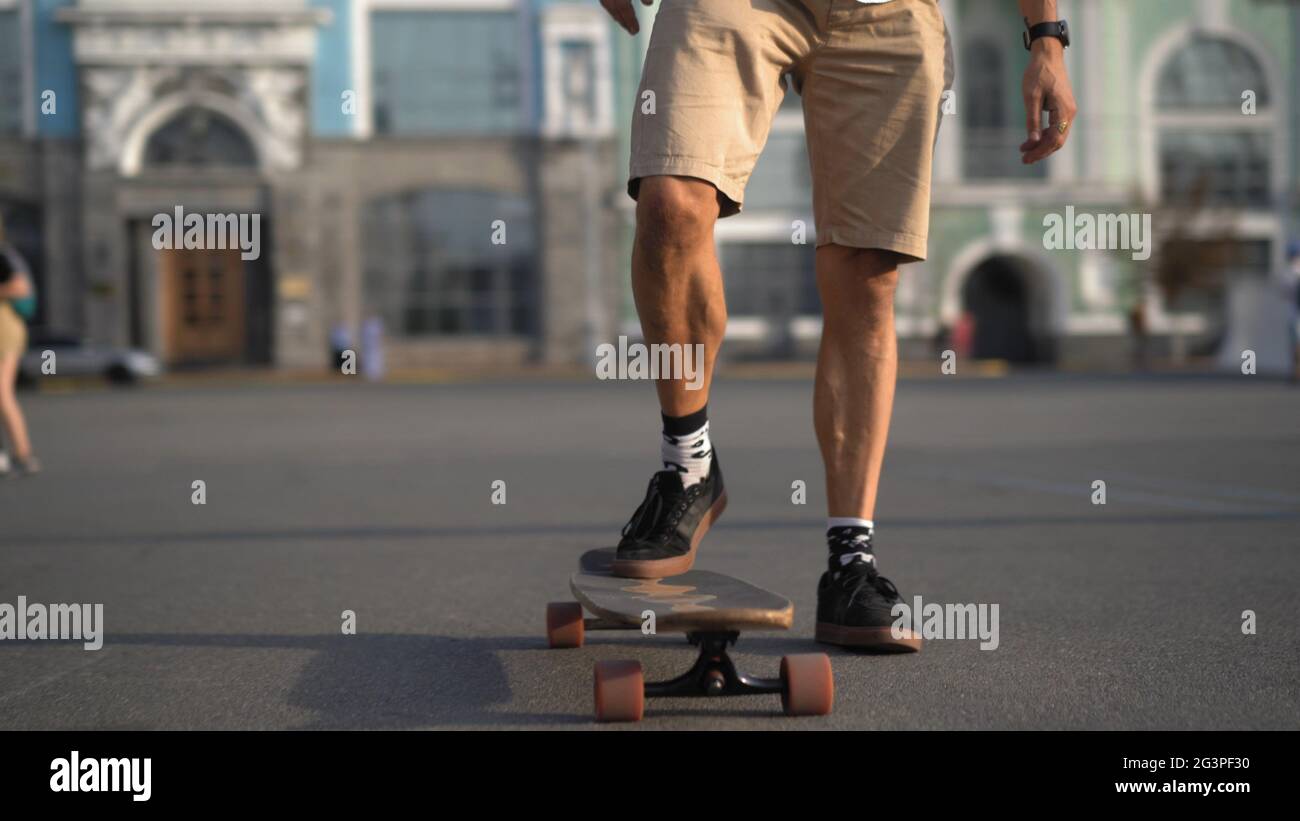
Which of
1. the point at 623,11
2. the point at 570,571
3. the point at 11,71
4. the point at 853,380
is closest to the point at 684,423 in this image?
the point at 853,380

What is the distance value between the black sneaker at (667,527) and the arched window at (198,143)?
3279 centimetres

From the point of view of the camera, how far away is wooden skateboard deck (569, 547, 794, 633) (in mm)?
2695

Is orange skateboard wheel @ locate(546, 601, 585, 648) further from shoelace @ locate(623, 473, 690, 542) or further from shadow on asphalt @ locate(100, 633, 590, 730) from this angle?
shoelace @ locate(623, 473, 690, 542)

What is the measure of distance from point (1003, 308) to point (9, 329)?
110 ft

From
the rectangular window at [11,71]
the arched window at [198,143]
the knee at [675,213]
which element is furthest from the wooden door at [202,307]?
the knee at [675,213]

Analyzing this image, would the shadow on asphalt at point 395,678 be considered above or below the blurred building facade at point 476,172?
below

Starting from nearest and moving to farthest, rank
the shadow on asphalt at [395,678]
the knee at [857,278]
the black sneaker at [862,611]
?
the shadow on asphalt at [395,678] < the black sneaker at [862,611] < the knee at [857,278]

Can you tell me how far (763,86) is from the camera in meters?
3.37

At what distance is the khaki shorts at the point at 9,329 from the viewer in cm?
923

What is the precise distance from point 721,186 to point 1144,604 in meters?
1.75

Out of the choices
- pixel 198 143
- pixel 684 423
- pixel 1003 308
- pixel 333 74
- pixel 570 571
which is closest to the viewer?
pixel 684 423

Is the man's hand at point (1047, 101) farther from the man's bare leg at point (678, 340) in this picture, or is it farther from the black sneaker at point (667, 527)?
the black sneaker at point (667, 527)

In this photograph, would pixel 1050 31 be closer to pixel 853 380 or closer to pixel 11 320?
pixel 853 380

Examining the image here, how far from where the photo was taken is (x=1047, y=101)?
135 inches
